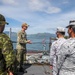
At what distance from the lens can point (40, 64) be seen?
11531 millimetres

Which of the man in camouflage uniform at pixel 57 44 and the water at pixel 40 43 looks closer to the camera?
the man in camouflage uniform at pixel 57 44

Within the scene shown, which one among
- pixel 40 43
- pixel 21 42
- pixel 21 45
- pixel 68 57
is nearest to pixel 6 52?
pixel 68 57

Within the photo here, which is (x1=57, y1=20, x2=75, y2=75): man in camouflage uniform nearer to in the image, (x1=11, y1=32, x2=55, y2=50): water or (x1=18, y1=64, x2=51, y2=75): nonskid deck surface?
(x1=18, y1=64, x2=51, y2=75): nonskid deck surface

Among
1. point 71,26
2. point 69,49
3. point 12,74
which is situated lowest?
point 12,74

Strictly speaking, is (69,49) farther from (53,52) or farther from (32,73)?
(32,73)

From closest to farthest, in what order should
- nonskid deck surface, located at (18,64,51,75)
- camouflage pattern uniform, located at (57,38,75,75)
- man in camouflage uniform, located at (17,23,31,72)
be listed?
1. camouflage pattern uniform, located at (57,38,75,75)
2. man in camouflage uniform, located at (17,23,31,72)
3. nonskid deck surface, located at (18,64,51,75)

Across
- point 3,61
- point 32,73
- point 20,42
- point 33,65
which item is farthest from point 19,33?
point 3,61

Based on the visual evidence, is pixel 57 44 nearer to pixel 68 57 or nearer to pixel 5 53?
pixel 68 57

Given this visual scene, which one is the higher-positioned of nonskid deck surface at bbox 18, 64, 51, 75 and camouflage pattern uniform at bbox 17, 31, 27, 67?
camouflage pattern uniform at bbox 17, 31, 27, 67

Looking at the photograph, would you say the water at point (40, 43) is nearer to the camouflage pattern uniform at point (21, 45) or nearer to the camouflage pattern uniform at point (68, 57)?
the camouflage pattern uniform at point (21, 45)

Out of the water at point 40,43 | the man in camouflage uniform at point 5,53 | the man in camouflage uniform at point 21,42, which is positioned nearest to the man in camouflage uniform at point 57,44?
the man in camouflage uniform at point 5,53

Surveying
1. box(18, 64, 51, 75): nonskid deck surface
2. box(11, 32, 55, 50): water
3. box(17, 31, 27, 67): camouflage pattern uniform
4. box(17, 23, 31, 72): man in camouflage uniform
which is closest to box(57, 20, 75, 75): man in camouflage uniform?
box(17, 23, 31, 72): man in camouflage uniform

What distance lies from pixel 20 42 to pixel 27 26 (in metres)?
0.57

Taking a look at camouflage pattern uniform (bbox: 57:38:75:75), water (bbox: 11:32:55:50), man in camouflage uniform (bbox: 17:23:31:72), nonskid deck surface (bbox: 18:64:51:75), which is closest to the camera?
camouflage pattern uniform (bbox: 57:38:75:75)
